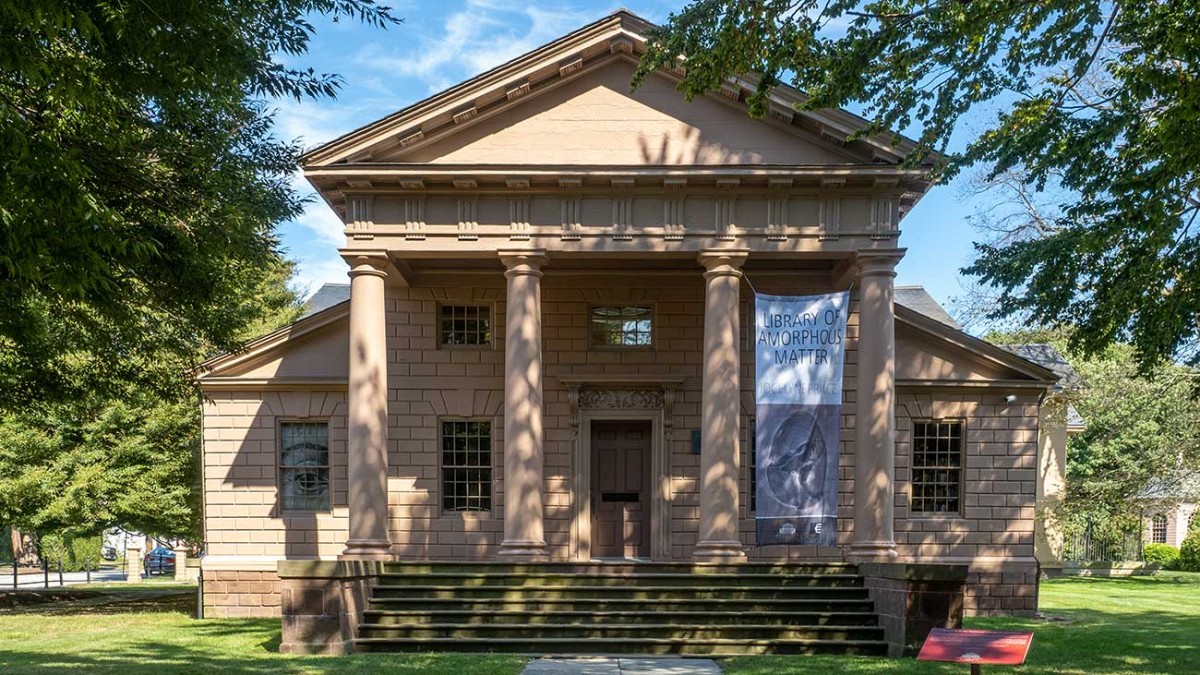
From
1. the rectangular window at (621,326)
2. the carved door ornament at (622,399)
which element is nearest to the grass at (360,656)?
the carved door ornament at (622,399)

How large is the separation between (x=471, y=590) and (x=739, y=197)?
8.44 m

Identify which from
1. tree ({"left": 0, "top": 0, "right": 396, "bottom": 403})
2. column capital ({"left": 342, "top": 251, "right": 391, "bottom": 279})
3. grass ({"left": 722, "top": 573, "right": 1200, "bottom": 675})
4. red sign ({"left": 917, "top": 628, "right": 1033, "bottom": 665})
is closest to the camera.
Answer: tree ({"left": 0, "top": 0, "right": 396, "bottom": 403})

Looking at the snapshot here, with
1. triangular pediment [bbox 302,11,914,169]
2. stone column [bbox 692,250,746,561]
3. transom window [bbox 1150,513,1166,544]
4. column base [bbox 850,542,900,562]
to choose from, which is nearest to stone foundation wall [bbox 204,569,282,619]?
triangular pediment [bbox 302,11,914,169]

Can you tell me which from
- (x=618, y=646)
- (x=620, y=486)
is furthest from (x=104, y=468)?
(x=618, y=646)

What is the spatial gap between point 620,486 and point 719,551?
4.19 meters

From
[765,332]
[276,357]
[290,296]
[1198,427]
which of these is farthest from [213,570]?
[1198,427]

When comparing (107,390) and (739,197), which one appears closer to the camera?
(107,390)

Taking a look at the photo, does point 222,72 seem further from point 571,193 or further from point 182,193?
point 571,193

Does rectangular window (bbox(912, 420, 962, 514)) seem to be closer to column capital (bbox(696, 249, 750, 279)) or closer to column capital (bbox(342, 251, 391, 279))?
column capital (bbox(696, 249, 750, 279))

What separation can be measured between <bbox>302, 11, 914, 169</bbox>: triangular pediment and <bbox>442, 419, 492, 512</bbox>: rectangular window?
5.77m

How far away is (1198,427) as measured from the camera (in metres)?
28.8

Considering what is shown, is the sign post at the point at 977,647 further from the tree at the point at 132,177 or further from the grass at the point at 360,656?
the tree at the point at 132,177

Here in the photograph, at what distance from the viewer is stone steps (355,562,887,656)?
15.2 meters

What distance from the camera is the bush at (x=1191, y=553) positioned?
1707 inches
